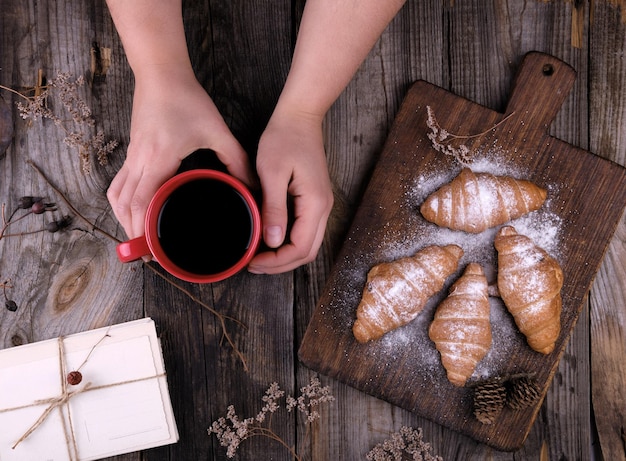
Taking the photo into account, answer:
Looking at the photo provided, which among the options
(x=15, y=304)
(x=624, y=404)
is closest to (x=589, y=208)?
(x=624, y=404)

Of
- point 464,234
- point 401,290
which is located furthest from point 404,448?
point 464,234

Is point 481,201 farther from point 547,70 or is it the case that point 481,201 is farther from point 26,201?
point 26,201

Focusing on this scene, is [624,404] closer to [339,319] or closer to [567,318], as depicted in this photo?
Result: [567,318]

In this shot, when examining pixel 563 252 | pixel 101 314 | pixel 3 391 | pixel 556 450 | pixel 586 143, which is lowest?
pixel 556 450

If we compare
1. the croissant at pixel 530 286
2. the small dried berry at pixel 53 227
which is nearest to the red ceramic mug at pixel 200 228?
the small dried berry at pixel 53 227

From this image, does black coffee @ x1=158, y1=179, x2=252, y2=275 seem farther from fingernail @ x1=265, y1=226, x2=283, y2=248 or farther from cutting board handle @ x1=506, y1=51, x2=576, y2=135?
cutting board handle @ x1=506, y1=51, x2=576, y2=135

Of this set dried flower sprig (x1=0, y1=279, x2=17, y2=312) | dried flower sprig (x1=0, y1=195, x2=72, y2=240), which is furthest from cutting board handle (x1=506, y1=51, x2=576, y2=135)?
dried flower sprig (x1=0, y1=279, x2=17, y2=312)
